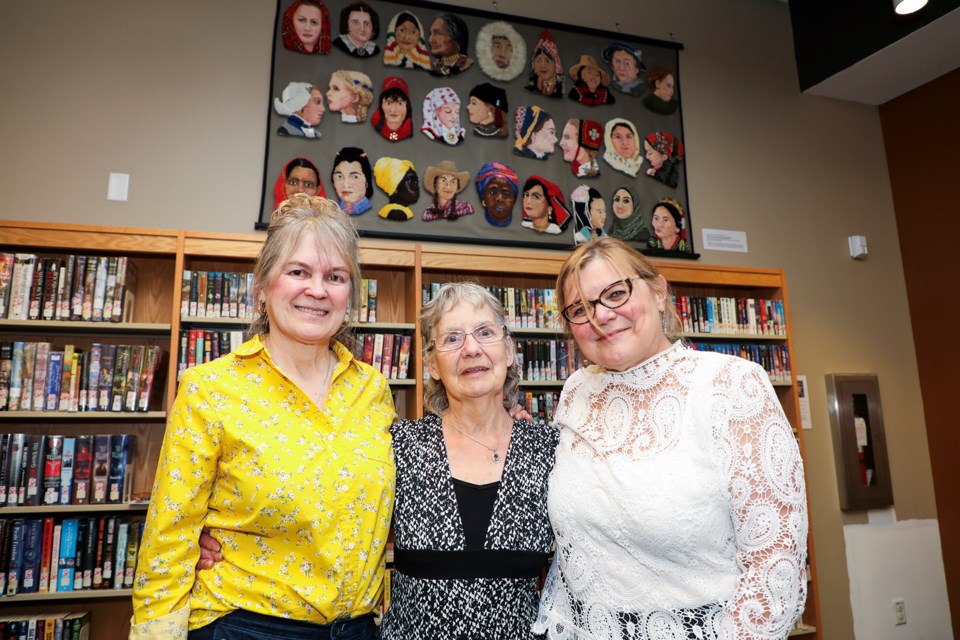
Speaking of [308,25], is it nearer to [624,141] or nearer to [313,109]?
[313,109]

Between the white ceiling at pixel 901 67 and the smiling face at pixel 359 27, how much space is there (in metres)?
3.19

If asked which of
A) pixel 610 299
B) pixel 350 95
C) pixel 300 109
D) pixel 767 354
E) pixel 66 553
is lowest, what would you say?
pixel 66 553

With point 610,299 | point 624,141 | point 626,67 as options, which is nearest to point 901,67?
point 626,67

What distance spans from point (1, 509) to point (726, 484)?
9.02 ft

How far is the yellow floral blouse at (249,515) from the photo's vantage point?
1.33 metres

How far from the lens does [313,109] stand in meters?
3.44

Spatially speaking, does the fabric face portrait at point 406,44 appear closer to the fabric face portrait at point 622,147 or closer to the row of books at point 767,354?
the fabric face portrait at point 622,147

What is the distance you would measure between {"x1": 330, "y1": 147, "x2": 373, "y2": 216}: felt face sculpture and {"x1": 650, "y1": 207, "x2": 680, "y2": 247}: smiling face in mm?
1876

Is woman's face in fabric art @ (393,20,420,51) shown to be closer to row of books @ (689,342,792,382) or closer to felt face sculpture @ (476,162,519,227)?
felt face sculpture @ (476,162,519,227)

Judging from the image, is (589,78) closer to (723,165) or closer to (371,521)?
(723,165)

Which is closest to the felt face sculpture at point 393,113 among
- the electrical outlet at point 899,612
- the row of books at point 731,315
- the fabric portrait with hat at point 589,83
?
the fabric portrait with hat at point 589,83

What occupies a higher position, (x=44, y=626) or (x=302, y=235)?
(x=302, y=235)

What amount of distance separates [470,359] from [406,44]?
265cm

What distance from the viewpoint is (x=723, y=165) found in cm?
441
